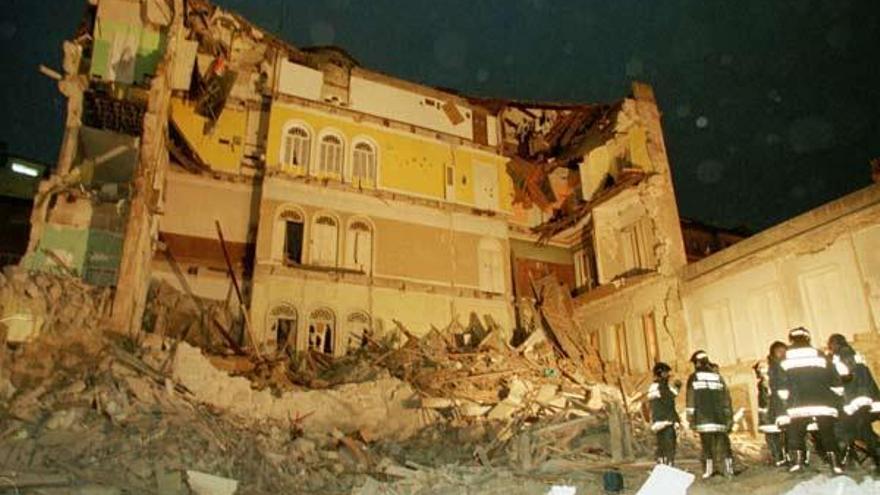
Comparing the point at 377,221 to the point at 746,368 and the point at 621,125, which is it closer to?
the point at 621,125

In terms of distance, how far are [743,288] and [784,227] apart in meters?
2.12

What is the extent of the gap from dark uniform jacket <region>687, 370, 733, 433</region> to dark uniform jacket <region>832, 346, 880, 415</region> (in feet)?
4.91

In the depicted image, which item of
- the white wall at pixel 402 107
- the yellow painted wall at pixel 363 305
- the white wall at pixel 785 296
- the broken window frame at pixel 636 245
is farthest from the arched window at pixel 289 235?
the white wall at pixel 785 296

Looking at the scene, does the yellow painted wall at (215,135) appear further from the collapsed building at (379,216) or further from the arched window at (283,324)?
the arched window at (283,324)

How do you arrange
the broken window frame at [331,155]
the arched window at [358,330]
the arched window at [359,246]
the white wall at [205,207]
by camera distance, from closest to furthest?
the white wall at [205,207], the arched window at [358,330], the arched window at [359,246], the broken window frame at [331,155]

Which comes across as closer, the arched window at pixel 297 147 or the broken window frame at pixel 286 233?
the broken window frame at pixel 286 233

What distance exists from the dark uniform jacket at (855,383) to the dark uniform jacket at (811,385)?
0.63ft

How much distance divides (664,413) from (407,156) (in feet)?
57.9

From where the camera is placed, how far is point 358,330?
2116 cm

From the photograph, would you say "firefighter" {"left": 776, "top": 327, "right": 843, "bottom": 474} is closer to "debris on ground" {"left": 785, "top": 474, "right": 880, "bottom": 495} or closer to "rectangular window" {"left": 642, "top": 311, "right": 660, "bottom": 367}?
"debris on ground" {"left": 785, "top": 474, "right": 880, "bottom": 495}

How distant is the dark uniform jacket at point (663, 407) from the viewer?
29.1 feet

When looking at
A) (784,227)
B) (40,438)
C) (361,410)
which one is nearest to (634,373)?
(784,227)

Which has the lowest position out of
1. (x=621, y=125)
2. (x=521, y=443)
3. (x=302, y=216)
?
(x=521, y=443)

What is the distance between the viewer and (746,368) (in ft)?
53.1
